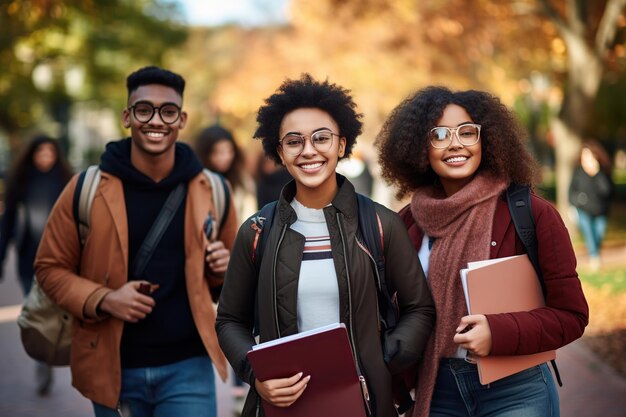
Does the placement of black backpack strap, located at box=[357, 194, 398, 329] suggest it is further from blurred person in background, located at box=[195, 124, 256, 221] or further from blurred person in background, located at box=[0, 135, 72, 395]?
blurred person in background, located at box=[0, 135, 72, 395]

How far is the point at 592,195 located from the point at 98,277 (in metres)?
11.3

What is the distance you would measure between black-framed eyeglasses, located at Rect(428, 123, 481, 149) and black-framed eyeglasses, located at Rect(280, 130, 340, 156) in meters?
Result: 0.46

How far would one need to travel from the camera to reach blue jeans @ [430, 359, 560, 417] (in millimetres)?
3107

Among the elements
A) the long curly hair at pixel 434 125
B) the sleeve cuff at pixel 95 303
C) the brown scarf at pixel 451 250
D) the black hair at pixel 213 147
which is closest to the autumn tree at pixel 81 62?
the black hair at pixel 213 147

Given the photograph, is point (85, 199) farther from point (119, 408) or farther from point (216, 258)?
point (119, 408)

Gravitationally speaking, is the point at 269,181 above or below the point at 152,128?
below

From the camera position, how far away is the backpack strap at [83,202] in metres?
3.76

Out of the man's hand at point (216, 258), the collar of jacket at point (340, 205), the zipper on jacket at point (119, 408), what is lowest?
the zipper on jacket at point (119, 408)

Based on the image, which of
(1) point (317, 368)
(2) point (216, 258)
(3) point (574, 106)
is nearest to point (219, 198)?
(2) point (216, 258)

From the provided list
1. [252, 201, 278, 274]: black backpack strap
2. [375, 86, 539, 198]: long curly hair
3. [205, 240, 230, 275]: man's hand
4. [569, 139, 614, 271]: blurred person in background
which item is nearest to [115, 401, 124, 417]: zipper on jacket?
[205, 240, 230, 275]: man's hand

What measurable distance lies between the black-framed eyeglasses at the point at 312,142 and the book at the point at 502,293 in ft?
2.26

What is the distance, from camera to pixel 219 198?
161 inches

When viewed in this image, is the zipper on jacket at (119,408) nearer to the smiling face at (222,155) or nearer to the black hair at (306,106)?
the black hair at (306,106)

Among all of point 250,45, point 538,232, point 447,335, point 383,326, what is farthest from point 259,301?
point 250,45
